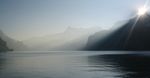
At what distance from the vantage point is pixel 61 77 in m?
55.3

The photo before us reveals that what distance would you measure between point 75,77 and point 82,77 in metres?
1.70

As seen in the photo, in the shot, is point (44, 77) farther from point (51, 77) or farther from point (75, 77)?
point (75, 77)

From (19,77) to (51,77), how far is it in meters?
7.84

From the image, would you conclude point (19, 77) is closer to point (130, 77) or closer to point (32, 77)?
point (32, 77)

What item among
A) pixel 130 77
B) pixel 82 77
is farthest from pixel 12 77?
pixel 130 77

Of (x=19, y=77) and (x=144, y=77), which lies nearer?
(x=144, y=77)

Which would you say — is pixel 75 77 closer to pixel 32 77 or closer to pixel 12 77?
pixel 32 77

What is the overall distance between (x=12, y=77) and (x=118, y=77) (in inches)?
1014

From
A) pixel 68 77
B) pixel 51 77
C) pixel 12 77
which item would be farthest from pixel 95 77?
pixel 12 77

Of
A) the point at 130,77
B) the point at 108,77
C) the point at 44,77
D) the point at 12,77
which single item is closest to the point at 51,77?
the point at 44,77

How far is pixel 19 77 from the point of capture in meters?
55.9

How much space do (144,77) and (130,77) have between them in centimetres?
324

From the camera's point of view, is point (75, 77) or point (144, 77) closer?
point (144, 77)

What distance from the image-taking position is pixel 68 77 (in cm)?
5562
